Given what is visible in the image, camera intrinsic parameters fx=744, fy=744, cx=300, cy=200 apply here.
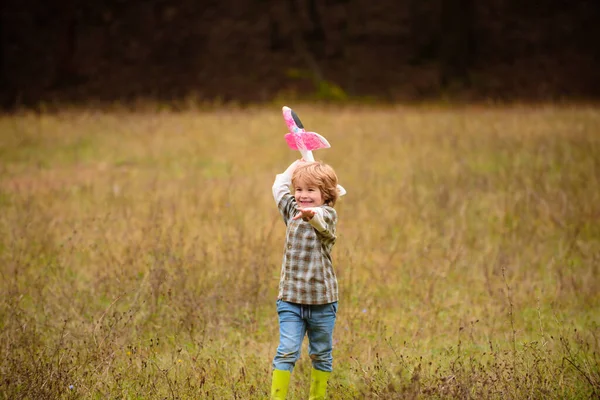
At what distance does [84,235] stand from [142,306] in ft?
7.01

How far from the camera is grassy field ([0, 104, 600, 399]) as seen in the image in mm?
4770

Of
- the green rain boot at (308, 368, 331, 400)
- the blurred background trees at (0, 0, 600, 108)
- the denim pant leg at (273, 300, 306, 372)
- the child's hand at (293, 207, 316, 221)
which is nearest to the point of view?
the child's hand at (293, 207, 316, 221)

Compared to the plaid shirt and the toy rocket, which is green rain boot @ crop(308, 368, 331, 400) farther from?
the toy rocket

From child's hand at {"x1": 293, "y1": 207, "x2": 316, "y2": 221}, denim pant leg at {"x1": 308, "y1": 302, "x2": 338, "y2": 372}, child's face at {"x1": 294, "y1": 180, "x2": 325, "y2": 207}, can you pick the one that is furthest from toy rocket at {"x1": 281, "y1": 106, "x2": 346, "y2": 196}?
denim pant leg at {"x1": 308, "y1": 302, "x2": 338, "y2": 372}

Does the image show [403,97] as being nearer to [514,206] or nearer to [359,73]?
[359,73]

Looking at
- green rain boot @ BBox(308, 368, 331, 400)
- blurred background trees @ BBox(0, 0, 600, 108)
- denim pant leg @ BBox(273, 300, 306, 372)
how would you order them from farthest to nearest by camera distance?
blurred background trees @ BBox(0, 0, 600, 108) < green rain boot @ BBox(308, 368, 331, 400) < denim pant leg @ BBox(273, 300, 306, 372)

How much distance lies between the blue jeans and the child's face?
0.58 meters

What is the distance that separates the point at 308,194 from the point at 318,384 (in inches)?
44.4

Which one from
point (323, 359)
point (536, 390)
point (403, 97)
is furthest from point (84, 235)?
point (403, 97)

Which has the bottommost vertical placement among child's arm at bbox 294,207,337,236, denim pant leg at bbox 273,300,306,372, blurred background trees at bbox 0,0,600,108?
denim pant leg at bbox 273,300,306,372

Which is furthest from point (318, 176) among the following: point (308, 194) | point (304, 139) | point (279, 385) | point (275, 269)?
point (275, 269)

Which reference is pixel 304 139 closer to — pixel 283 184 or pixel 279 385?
pixel 283 184

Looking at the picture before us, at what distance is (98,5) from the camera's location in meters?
28.4

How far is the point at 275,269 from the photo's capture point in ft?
22.5
